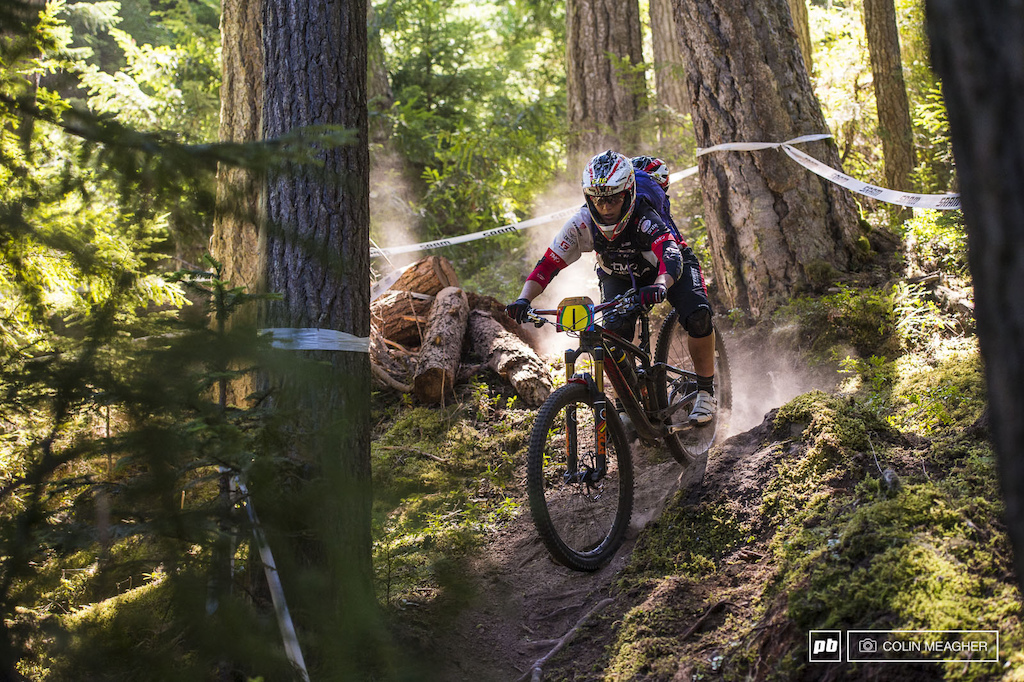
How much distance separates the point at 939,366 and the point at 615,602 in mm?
2872

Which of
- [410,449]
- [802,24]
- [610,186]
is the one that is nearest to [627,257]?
[610,186]

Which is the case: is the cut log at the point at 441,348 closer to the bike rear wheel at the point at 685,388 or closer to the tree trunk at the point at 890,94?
the bike rear wheel at the point at 685,388

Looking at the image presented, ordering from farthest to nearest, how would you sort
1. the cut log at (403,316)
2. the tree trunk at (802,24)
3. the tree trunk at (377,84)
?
the tree trunk at (377,84)
the tree trunk at (802,24)
the cut log at (403,316)

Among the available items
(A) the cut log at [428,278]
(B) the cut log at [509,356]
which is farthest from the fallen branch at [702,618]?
(A) the cut log at [428,278]

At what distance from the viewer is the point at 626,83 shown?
11.2 meters

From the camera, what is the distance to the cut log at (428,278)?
8586 millimetres

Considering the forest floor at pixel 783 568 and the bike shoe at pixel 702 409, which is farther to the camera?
the bike shoe at pixel 702 409

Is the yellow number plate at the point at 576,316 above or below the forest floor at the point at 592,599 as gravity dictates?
above

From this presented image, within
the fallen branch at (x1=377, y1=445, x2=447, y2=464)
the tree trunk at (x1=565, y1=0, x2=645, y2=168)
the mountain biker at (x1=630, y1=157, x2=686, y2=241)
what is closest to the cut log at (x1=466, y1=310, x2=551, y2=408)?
the fallen branch at (x1=377, y1=445, x2=447, y2=464)

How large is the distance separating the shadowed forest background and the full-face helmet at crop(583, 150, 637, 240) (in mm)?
1599

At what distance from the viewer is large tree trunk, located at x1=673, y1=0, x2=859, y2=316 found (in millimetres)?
7027

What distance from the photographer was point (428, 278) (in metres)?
8.60

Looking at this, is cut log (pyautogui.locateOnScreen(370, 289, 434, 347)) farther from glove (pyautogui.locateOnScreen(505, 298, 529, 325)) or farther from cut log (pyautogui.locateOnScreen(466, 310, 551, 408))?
glove (pyautogui.locateOnScreen(505, 298, 529, 325))

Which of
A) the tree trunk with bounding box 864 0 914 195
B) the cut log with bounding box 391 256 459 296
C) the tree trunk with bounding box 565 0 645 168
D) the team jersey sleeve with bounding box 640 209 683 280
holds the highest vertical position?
the tree trunk with bounding box 565 0 645 168
